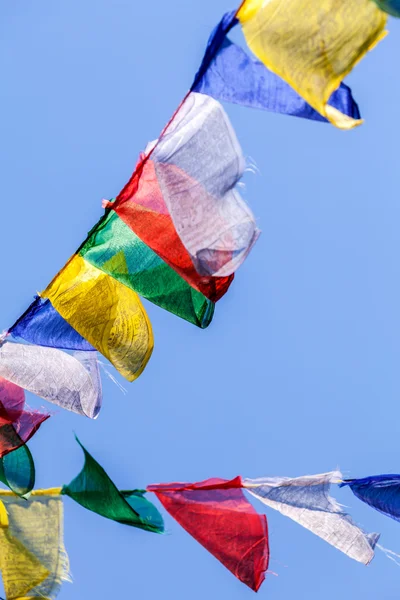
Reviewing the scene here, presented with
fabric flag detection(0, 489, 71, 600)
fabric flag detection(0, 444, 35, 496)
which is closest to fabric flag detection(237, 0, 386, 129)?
fabric flag detection(0, 444, 35, 496)

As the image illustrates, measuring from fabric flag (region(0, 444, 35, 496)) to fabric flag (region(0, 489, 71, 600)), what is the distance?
0.21 meters

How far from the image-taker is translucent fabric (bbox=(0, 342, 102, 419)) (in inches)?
193

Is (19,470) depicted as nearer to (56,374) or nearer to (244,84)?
(56,374)

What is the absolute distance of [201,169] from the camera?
12.7 feet

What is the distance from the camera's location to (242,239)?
3.83 meters

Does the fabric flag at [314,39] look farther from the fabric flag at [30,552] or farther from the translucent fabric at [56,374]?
the fabric flag at [30,552]

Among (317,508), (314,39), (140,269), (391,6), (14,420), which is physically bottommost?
(14,420)

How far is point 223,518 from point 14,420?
46.4 inches

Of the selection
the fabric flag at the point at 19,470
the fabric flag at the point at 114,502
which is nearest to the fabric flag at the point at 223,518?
the fabric flag at the point at 114,502

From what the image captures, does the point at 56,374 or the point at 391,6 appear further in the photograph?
the point at 56,374

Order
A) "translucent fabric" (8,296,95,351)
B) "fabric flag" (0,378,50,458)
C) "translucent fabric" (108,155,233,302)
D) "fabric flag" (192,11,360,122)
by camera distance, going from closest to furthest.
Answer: "fabric flag" (192,11,360,122), "translucent fabric" (108,155,233,302), "translucent fabric" (8,296,95,351), "fabric flag" (0,378,50,458)

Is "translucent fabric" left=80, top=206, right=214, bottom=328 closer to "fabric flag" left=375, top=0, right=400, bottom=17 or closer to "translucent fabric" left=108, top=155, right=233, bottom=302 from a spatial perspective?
"translucent fabric" left=108, top=155, right=233, bottom=302

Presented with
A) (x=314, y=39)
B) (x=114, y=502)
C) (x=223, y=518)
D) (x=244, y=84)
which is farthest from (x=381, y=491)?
(x=314, y=39)

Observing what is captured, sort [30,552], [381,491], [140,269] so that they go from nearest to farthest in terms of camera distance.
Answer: [140,269]
[381,491]
[30,552]
